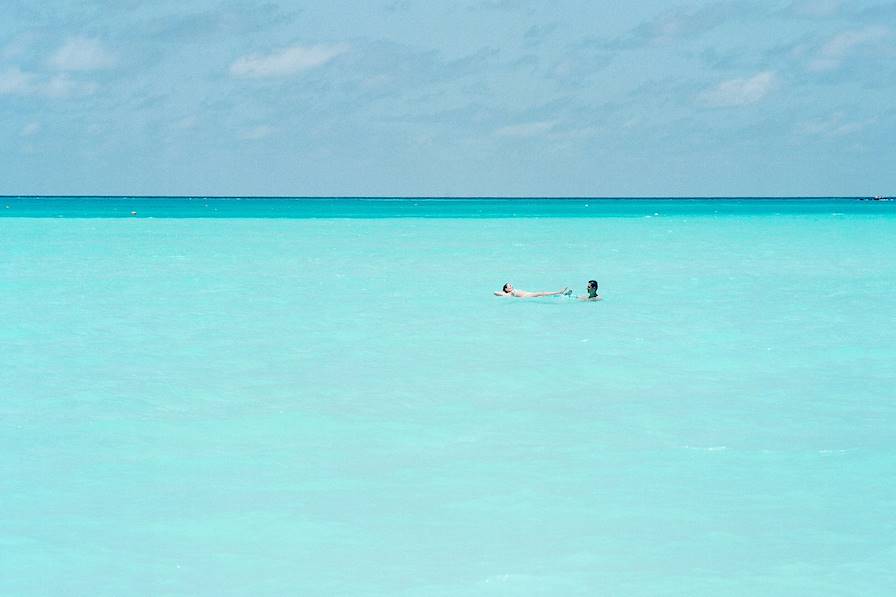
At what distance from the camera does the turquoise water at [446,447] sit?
7.49 meters

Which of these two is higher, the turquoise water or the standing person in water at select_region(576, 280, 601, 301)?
the standing person in water at select_region(576, 280, 601, 301)

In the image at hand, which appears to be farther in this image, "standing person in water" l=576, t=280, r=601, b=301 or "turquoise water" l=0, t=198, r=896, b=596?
"standing person in water" l=576, t=280, r=601, b=301

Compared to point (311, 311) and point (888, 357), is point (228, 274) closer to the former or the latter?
point (311, 311)

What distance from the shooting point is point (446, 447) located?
10375mm

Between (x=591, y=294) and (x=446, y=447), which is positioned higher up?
(x=591, y=294)

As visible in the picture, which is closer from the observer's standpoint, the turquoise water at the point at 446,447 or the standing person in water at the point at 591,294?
the turquoise water at the point at 446,447

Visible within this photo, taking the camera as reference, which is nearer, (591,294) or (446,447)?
(446,447)

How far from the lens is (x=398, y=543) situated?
7859 millimetres

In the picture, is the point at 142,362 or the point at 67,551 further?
the point at 142,362

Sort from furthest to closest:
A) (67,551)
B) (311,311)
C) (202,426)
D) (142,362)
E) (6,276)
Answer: (6,276) → (311,311) → (142,362) → (202,426) → (67,551)

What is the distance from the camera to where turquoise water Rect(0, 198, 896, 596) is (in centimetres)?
749

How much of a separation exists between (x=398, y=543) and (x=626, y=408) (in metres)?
4.92

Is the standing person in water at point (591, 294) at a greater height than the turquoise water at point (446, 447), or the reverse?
the standing person in water at point (591, 294)

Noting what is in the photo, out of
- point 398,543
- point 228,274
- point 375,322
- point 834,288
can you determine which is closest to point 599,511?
point 398,543
